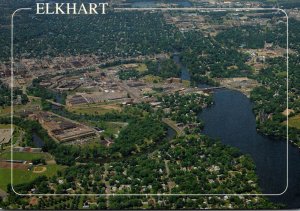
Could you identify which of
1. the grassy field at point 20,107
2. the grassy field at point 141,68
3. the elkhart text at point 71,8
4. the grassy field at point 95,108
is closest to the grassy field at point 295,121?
the grassy field at point 141,68

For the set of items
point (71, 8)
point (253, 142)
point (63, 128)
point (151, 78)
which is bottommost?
point (253, 142)

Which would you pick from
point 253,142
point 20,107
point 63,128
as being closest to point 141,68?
point 20,107

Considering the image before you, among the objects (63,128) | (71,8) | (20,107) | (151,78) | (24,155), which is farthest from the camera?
(151,78)

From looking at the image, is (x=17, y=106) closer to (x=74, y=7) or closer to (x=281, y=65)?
(x=74, y=7)

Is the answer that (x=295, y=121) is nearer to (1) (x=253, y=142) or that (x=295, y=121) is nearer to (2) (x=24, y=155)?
(1) (x=253, y=142)

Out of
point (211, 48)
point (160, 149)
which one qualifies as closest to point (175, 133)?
point (160, 149)

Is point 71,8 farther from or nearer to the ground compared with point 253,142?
farther from the ground

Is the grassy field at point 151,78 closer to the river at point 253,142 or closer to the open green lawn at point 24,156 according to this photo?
the river at point 253,142

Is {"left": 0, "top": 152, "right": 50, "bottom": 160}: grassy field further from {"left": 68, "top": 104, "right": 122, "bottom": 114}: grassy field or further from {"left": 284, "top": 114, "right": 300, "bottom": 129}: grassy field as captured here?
{"left": 284, "top": 114, "right": 300, "bottom": 129}: grassy field
